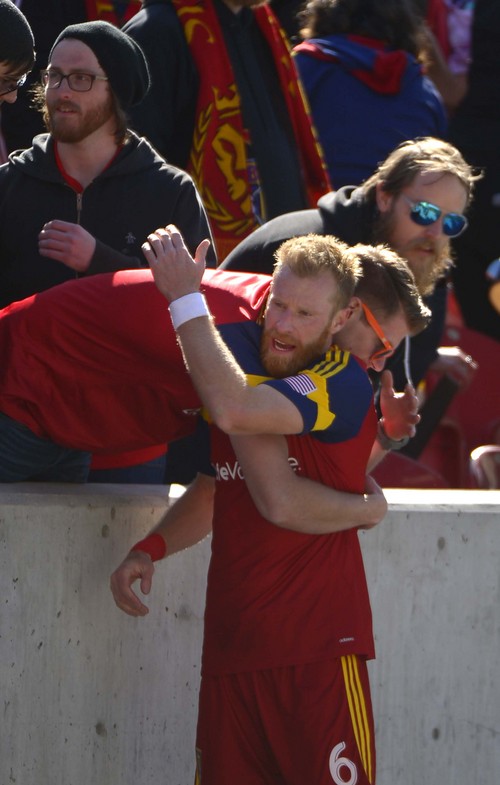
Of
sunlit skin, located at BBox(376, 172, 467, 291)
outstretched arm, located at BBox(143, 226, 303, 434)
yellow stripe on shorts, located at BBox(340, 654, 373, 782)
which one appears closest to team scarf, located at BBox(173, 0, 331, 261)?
sunlit skin, located at BBox(376, 172, 467, 291)

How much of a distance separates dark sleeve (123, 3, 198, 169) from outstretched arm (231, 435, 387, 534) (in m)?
1.94

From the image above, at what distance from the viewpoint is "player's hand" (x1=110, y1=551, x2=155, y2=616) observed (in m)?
3.51

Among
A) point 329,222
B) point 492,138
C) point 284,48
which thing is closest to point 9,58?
point 329,222

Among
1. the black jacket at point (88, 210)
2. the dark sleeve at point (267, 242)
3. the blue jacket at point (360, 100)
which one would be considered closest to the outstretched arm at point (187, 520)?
the black jacket at point (88, 210)

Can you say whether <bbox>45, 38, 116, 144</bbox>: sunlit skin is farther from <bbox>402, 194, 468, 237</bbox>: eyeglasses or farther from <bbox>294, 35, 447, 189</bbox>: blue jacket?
<bbox>294, 35, 447, 189</bbox>: blue jacket

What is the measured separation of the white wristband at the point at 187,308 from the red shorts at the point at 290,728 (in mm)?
799

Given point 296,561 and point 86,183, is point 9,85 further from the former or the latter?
point 296,561

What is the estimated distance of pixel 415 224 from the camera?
4.58m

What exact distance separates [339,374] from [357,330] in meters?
0.22

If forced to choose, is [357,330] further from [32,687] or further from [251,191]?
[251,191]

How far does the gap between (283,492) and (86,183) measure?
1.35 meters

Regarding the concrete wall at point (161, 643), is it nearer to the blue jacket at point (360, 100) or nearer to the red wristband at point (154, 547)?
the red wristband at point (154, 547)

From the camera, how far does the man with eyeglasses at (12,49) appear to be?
395 cm

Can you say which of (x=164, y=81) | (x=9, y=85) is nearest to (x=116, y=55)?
(x=9, y=85)
